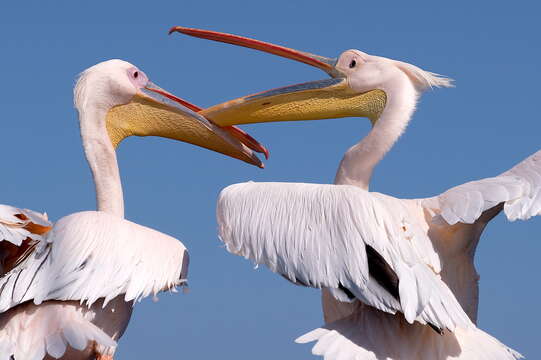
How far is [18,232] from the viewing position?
877 cm

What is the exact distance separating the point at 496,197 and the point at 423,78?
1.78 meters

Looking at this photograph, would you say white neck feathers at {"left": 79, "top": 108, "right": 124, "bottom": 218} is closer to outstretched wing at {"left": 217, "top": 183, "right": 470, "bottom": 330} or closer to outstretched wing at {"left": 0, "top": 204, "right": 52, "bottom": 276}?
outstretched wing at {"left": 0, "top": 204, "right": 52, "bottom": 276}

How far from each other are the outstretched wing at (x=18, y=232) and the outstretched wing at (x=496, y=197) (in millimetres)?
2815

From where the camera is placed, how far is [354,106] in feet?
35.6

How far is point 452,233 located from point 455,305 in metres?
1.02

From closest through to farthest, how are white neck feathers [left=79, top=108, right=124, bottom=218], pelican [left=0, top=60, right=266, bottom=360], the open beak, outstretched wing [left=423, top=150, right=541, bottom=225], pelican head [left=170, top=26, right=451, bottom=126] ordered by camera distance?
pelican [left=0, top=60, right=266, bottom=360] → outstretched wing [left=423, top=150, right=541, bottom=225] → white neck feathers [left=79, top=108, right=124, bottom=218] → pelican head [left=170, top=26, right=451, bottom=126] → the open beak

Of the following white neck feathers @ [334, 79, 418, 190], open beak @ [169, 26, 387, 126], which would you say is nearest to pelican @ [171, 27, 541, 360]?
white neck feathers @ [334, 79, 418, 190]

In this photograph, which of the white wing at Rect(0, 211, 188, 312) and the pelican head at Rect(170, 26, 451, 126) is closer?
the white wing at Rect(0, 211, 188, 312)

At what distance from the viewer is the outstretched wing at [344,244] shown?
8477 mm

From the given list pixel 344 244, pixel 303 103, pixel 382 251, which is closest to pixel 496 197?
pixel 382 251

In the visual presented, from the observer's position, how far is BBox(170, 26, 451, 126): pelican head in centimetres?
1052

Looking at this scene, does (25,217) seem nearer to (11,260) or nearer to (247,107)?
(11,260)

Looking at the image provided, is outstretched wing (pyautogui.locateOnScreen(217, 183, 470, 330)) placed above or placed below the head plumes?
below

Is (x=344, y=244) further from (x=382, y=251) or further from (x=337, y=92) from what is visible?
(x=337, y=92)
